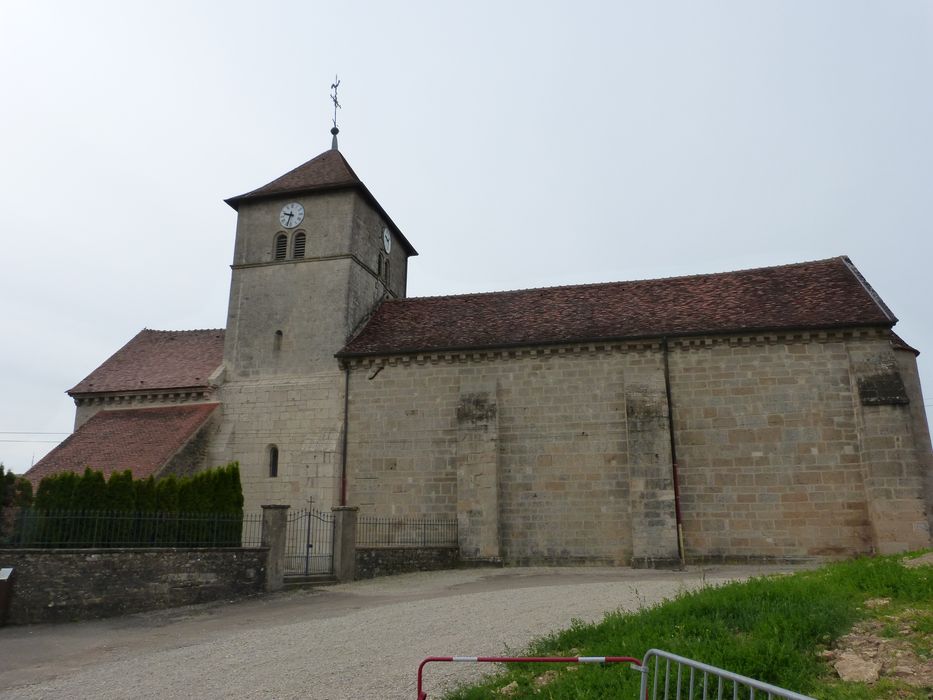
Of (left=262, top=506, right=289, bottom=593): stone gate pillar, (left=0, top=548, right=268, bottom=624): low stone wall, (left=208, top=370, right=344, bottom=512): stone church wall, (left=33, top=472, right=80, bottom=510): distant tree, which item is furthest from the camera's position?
(left=208, top=370, right=344, bottom=512): stone church wall

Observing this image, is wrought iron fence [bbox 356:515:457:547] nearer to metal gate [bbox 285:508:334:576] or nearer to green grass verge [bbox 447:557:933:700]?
metal gate [bbox 285:508:334:576]

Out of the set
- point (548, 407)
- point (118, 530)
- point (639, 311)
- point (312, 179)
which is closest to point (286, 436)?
point (118, 530)

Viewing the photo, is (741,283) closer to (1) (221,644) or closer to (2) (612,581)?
(2) (612,581)

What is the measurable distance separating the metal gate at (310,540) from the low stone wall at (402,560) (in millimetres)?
1375

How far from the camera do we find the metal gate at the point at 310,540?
18.9 metres

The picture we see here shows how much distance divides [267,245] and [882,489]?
20438 millimetres

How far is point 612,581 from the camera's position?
14.4 metres

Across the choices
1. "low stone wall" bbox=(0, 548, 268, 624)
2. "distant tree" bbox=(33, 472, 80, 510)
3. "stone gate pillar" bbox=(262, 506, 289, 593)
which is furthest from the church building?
"low stone wall" bbox=(0, 548, 268, 624)

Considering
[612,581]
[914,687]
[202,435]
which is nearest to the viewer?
[914,687]

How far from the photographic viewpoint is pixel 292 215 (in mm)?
24844

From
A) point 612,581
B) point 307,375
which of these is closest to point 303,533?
point 307,375

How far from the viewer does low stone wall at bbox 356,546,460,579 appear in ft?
57.0

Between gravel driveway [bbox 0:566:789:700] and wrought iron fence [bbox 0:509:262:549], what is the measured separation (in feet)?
5.92

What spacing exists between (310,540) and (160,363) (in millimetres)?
9980
